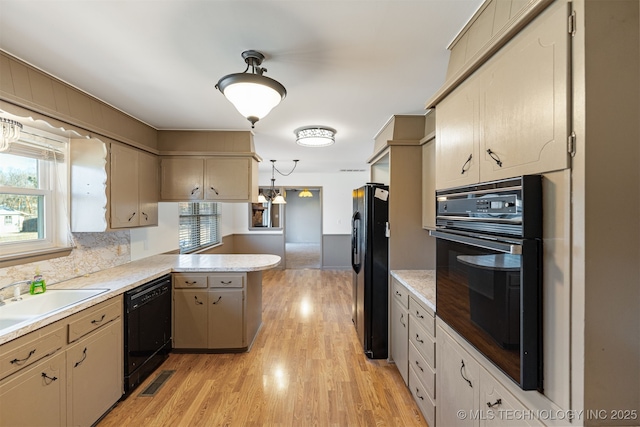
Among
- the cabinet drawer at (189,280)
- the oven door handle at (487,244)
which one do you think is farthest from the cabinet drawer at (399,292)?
the cabinet drawer at (189,280)

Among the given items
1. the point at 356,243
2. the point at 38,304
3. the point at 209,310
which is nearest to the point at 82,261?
the point at 38,304

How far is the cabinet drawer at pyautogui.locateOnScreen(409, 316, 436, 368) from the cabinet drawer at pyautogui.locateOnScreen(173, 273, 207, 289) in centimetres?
203

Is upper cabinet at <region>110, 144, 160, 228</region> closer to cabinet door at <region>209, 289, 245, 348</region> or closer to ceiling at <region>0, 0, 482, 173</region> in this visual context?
ceiling at <region>0, 0, 482, 173</region>

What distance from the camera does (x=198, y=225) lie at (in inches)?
193

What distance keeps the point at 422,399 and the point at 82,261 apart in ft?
10.2

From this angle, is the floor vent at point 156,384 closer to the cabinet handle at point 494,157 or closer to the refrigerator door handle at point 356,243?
the refrigerator door handle at point 356,243

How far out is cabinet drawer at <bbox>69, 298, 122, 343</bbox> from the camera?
167cm

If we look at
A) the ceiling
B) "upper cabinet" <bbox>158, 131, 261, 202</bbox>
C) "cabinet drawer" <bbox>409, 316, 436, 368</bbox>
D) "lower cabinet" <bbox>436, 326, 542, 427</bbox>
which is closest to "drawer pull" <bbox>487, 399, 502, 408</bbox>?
"lower cabinet" <bbox>436, 326, 542, 427</bbox>

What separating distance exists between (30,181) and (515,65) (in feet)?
10.8

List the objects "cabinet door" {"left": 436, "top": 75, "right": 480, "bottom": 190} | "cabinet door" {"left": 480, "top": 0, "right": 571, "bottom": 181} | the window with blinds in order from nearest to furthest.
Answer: "cabinet door" {"left": 480, "top": 0, "right": 571, "bottom": 181} < "cabinet door" {"left": 436, "top": 75, "right": 480, "bottom": 190} < the window with blinds

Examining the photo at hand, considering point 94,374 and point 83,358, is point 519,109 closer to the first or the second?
point 83,358

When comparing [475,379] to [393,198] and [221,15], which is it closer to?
[393,198]
